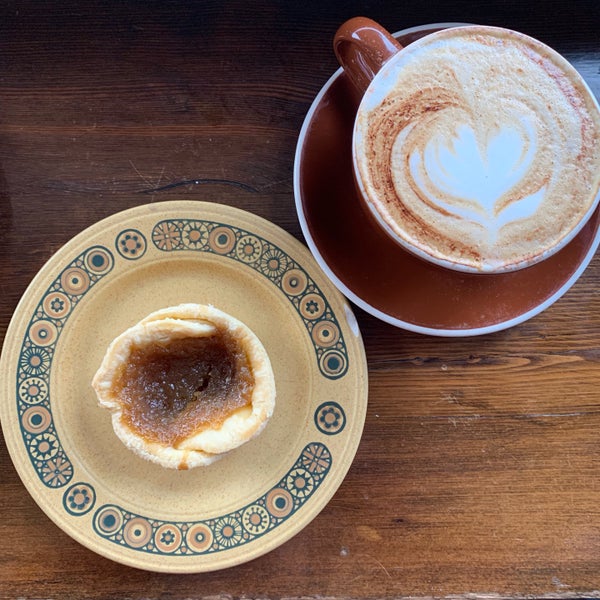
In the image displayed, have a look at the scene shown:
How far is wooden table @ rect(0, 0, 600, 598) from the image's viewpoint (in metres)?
1.17

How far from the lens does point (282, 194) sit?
3.86 feet

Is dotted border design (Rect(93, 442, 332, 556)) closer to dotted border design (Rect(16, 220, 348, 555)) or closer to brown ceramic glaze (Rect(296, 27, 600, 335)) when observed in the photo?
dotted border design (Rect(16, 220, 348, 555))

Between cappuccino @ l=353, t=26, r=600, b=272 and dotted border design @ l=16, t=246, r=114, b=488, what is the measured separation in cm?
52

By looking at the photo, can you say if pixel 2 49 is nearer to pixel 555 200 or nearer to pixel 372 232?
pixel 372 232

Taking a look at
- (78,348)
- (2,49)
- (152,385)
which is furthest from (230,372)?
(2,49)

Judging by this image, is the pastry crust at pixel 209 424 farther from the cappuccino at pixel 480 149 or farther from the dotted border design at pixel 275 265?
the cappuccino at pixel 480 149

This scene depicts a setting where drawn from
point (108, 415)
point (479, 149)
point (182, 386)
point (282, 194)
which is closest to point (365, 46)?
point (479, 149)

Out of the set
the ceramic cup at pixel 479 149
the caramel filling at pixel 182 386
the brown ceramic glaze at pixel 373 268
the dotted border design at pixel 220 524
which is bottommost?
the dotted border design at pixel 220 524

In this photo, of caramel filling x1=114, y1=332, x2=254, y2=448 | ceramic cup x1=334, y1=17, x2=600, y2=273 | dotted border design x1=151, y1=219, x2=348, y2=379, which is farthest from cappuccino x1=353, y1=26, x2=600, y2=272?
caramel filling x1=114, y1=332, x2=254, y2=448

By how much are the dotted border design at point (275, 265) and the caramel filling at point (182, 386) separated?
133 millimetres

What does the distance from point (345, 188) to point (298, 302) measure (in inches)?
8.6

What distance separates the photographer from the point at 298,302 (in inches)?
43.7

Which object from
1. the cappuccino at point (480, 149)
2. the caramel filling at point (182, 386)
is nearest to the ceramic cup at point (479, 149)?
the cappuccino at point (480, 149)

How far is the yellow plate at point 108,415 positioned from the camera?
3.56ft
